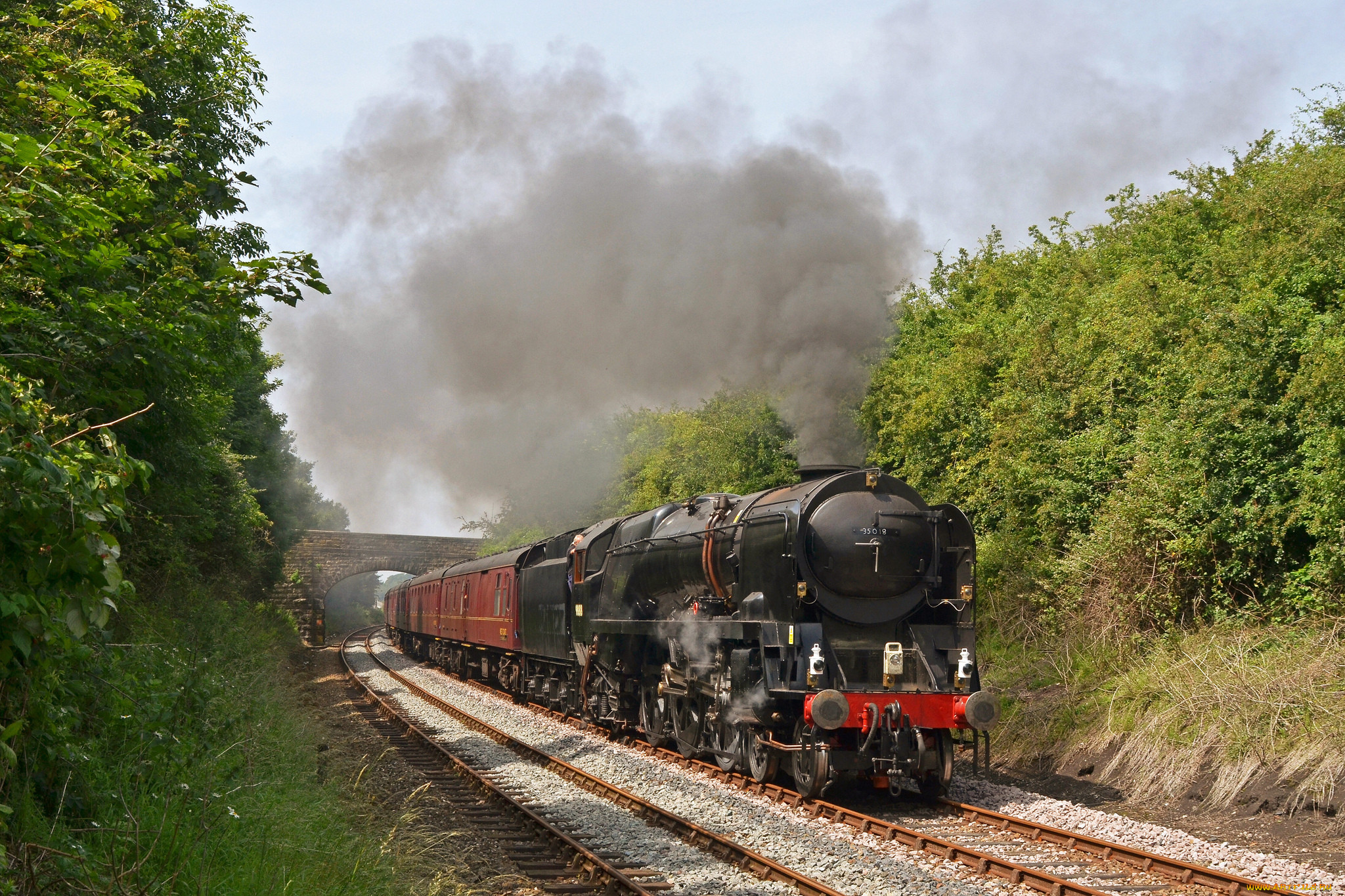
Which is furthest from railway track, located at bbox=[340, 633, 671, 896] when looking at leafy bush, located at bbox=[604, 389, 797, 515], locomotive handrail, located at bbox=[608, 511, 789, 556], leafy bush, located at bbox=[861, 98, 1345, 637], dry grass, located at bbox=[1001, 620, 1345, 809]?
leafy bush, located at bbox=[861, 98, 1345, 637]

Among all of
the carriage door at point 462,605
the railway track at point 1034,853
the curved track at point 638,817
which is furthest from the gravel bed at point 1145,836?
the carriage door at point 462,605

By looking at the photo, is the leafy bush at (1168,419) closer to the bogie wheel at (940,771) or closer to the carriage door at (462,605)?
the bogie wheel at (940,771)

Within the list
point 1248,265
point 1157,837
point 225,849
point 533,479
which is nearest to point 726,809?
point 1157,837

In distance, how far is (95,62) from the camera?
6480 millimetres

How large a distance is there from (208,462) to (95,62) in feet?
35.8

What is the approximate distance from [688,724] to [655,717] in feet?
3.78

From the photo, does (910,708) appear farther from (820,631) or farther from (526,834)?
(526,834)

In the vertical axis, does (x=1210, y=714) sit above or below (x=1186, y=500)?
below

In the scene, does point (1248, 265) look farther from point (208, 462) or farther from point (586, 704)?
point (208, 462)

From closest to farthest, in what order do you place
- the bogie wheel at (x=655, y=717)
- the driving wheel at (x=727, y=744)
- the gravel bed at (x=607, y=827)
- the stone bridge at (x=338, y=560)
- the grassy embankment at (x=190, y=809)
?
the grassy embankment at (x=190, y=809) → the gravel bed at (x=607, y=827) → the driving wheel at (x=727, y=744) → the bogie wheel at (x=655, y=717) → the stone bridge at (x=338, y=560)

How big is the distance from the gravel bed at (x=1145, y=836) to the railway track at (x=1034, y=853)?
0.31 meters

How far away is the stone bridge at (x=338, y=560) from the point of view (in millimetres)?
51438

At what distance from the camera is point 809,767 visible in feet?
30.2

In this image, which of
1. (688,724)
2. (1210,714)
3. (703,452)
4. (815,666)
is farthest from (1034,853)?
(703,452)
